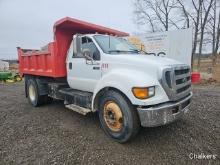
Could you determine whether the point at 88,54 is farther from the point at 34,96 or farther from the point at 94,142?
the point at 34,96

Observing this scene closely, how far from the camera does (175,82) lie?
387 centimetres

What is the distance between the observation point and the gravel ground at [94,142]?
11.6 ft

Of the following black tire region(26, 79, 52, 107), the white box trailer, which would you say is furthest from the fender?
the white box trailer

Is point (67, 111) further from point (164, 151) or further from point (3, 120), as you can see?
point (164, 151)

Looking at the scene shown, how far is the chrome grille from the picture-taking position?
371 centimetres

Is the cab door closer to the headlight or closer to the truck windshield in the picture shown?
the truck windshield

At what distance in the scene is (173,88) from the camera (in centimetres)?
380

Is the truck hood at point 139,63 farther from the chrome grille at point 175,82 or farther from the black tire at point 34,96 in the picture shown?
the black tire at point 34,96

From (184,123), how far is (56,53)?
3886mm

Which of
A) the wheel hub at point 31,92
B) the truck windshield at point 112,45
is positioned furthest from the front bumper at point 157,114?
the wheel hub at point 31,92

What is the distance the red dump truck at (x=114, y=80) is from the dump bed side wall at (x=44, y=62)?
3 cm

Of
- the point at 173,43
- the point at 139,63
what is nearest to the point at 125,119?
the point at 139,63

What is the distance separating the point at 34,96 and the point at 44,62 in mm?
1560

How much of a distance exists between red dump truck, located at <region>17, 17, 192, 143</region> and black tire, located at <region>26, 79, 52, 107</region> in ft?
3.19
